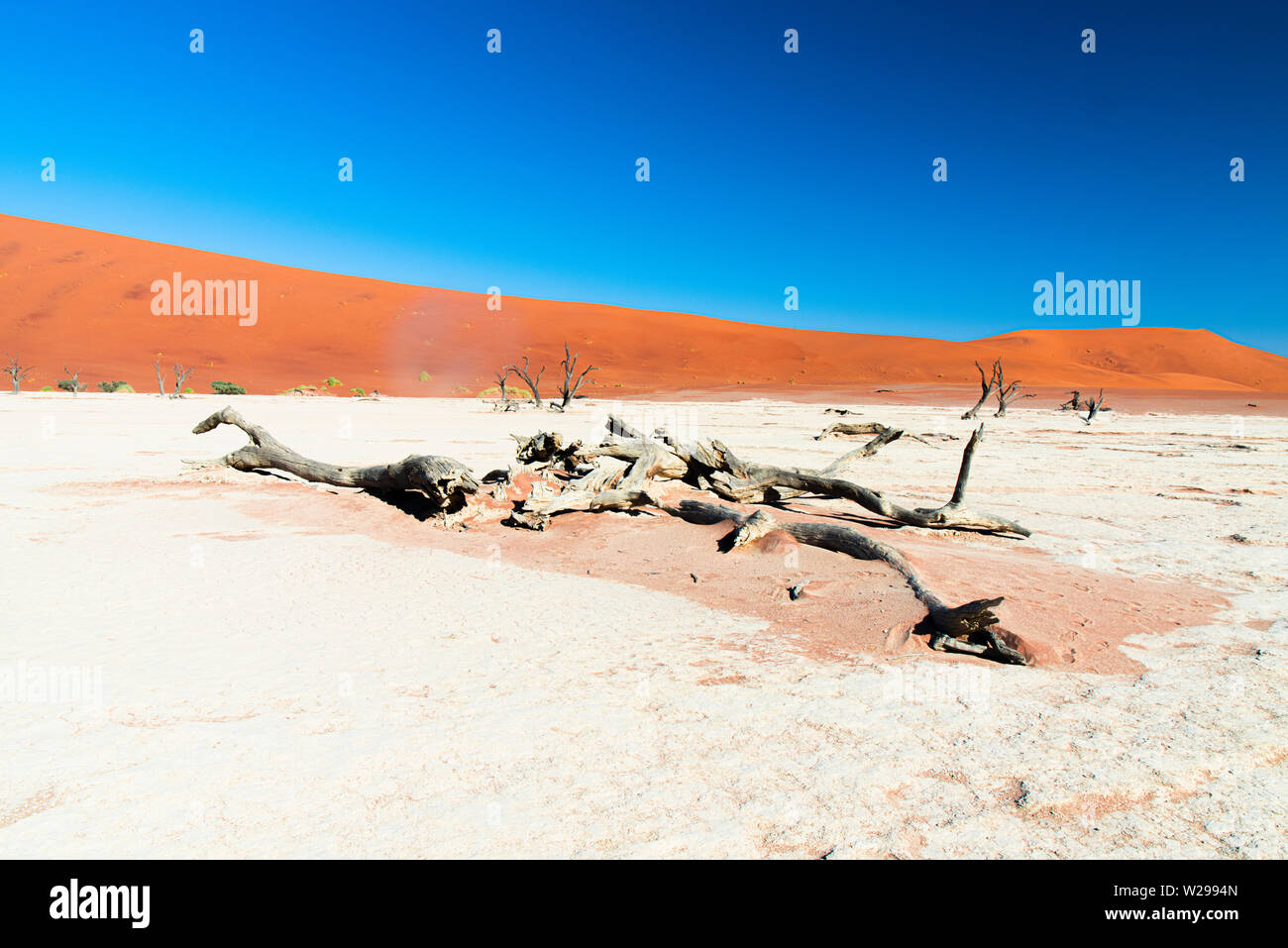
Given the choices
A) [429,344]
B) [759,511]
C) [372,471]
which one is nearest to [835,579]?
[759,511]

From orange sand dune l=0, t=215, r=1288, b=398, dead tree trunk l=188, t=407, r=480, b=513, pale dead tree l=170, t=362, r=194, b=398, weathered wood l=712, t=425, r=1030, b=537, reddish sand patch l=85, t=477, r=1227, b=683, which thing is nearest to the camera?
reddish sand patch l=85, t=477, r=1227, b=683

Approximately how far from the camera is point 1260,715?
10.5 ft

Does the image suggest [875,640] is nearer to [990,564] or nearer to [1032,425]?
[990,564]

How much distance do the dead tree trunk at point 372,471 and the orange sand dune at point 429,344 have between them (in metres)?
35.6

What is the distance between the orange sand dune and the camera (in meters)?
50.9

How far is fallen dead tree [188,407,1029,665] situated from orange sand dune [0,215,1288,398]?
36793 millimetres

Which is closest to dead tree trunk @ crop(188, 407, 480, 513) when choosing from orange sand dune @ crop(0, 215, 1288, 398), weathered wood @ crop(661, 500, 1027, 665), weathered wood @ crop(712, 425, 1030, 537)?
weathered wood @ crop(661, 500, 1027, 665)

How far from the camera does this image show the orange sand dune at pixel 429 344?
50.9 m

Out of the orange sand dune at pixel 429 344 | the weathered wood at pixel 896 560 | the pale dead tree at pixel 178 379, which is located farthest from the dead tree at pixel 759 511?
the orange sand dune at pixel 429 344

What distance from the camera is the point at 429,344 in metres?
64.1

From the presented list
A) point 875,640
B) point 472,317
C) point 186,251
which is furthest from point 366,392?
point 186,251

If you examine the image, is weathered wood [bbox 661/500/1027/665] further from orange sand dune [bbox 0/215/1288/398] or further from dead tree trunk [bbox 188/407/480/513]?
orange sand dune [bbox 0/215/1288/398]

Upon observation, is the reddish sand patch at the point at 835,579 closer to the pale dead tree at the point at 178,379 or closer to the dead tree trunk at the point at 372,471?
the dead tree trunk at the point at 372,471
